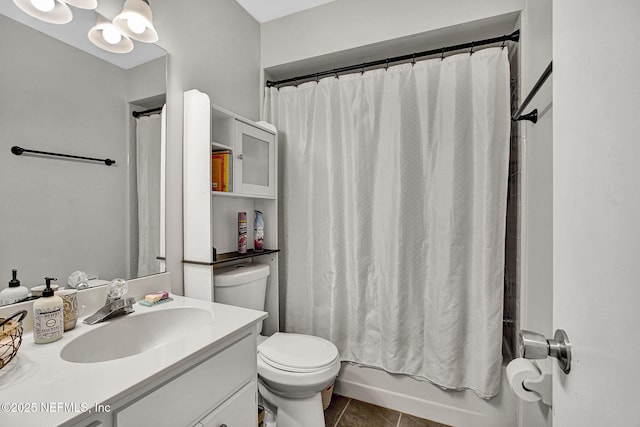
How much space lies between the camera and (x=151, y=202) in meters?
1.27

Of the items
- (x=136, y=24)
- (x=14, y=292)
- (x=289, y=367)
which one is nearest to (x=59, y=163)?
(x=14, y=292)

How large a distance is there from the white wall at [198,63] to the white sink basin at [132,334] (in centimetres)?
34

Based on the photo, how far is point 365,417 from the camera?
164 centimetres

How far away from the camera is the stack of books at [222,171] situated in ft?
4.86

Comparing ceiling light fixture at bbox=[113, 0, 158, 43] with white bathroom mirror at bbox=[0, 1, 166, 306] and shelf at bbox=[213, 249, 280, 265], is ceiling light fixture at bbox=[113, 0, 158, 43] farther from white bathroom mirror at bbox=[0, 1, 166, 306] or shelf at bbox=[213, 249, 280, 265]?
shelf at bbox=[213, 249, 280, 265]

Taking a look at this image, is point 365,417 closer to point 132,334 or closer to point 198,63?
point 132,334

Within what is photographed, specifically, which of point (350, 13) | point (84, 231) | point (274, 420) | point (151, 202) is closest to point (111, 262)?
point (84, 231)

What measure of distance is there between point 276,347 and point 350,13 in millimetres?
1985

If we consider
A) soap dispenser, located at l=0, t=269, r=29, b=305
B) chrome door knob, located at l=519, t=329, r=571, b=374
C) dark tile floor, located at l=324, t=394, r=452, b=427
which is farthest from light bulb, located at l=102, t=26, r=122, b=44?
dark tile floor, located at l=324, t=394, r=452, b=427

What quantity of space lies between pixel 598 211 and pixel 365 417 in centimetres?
175

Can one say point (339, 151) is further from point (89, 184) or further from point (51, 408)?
point (51, 408)

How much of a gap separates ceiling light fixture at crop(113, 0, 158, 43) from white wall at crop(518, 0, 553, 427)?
5.29ft

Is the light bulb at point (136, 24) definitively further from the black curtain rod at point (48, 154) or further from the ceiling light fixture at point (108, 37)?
the black curtain rod at point (48, 154)

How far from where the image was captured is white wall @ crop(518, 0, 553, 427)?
3.63 feet
